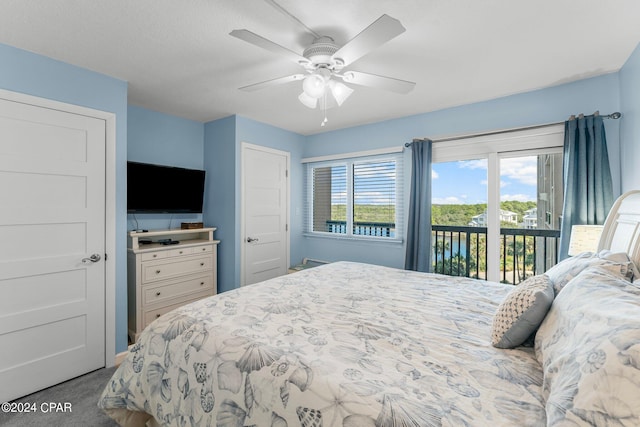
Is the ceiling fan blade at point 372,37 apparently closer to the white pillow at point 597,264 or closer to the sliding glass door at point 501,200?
the white pillow at point 597,264

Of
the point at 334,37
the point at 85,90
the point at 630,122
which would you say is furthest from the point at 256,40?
the point at 630,122

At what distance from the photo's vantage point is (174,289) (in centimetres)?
327

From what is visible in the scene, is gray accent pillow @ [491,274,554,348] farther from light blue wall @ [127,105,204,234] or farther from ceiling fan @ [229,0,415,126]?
light blue wall @ [127,105,204,234]

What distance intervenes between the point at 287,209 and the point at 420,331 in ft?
10.3

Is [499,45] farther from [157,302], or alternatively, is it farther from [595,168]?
[157,302]

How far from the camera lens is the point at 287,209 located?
436 cm

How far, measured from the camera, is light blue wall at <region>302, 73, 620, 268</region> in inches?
98.3

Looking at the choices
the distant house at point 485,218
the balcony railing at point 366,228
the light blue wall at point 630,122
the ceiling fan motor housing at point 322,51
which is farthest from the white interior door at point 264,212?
A: the light blue wall at point 630,122

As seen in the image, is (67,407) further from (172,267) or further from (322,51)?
(322,51)

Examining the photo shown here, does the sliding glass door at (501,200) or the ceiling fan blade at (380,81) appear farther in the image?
the sliding glass door at (501,200)

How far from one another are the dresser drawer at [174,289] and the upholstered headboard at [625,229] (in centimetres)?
368

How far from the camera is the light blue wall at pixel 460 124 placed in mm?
2496

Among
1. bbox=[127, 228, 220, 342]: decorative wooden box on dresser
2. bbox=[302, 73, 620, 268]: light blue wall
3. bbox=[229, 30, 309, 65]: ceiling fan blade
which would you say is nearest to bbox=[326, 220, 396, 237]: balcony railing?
bbox=[302, 73, 620, 268]: light blue wall

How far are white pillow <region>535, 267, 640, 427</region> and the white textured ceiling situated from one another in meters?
1.57
